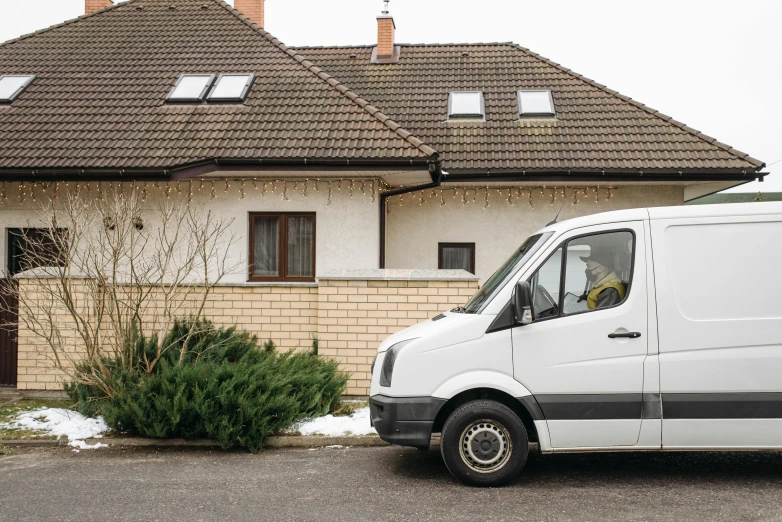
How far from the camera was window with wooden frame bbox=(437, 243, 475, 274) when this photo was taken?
13.4 meters

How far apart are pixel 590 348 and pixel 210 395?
391 cm

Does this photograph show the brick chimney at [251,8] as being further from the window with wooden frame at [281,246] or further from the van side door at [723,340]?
the van side door at [723,340]

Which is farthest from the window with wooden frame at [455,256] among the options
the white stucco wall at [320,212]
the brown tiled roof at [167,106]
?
the brown tiled roof at [167,106]

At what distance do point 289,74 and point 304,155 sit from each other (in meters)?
3.20

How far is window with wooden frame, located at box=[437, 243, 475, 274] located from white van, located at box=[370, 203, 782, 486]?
284 inches

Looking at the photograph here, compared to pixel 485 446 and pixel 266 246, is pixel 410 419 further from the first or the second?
pixel 266 246

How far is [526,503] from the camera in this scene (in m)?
5.58

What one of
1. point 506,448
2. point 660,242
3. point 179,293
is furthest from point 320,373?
point 660,242

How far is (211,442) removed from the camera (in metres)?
7.81

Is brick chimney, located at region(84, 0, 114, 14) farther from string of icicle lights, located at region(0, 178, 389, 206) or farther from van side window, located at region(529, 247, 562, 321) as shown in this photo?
van side window, located at region(529, 247, 562, 321)

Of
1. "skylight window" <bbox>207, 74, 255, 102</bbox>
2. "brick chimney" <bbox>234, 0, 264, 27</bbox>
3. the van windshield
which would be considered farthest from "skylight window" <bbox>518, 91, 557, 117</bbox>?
the van windshield

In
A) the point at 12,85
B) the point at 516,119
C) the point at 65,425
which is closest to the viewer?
the point at 65,425

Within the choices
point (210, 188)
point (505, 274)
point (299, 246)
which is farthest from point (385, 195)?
point (505, 274)

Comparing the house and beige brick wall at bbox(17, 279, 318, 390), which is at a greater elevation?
the house
